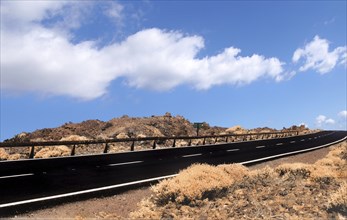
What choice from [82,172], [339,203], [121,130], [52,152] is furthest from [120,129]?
[339,203]

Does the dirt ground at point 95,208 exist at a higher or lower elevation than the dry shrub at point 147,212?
lower

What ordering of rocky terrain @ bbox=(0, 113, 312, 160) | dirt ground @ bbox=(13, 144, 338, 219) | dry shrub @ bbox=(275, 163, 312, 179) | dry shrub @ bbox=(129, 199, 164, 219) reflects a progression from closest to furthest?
dry shrub @ bbox=(129, 199, 164, 219) → dirt ground @ bbox=(13, 144, 338, 219) → dry shrub @ bbox=(275, 163, 312, 179) → rocky terrain @ bbox=(0, 113, 312, 160)

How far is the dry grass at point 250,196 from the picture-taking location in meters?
9.88

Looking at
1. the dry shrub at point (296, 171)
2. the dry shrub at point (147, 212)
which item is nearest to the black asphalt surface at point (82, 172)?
the dry shrub at point (147, 212)

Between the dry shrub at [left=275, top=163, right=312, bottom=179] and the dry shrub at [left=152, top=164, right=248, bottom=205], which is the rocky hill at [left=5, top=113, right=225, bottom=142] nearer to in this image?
the dry shrub at [left=275, top=163, right=312, bottom=179]

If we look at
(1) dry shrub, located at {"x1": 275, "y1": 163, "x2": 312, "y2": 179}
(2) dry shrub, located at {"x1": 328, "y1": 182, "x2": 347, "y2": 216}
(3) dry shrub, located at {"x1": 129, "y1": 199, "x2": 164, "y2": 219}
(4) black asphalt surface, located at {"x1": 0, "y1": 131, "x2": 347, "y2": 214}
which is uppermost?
(1) dry shrub, located at {"x1": 275, "y1": 163, "x2": 312, "y2": 179}

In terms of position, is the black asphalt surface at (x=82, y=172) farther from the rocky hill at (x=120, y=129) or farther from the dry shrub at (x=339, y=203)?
the rocky hill at (x=120, y=129)

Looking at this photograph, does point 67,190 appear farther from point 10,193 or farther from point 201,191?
point 201,191

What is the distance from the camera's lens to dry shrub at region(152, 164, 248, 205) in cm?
1191

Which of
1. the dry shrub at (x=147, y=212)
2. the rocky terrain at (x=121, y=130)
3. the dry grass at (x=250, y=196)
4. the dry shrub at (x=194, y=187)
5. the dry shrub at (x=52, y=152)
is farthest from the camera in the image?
the rocky terrain at (x=121, y=130)

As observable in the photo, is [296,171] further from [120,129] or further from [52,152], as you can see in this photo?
[120,129]

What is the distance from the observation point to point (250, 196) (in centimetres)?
1152

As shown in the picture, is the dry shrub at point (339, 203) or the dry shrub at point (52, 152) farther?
the dry shrub at point (52, 152)

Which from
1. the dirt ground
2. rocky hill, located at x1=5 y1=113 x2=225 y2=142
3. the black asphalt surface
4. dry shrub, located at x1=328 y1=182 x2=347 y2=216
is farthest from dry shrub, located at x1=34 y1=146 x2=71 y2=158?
dry shrub, located at x1=328 y1=182 x2=347 y2=216
